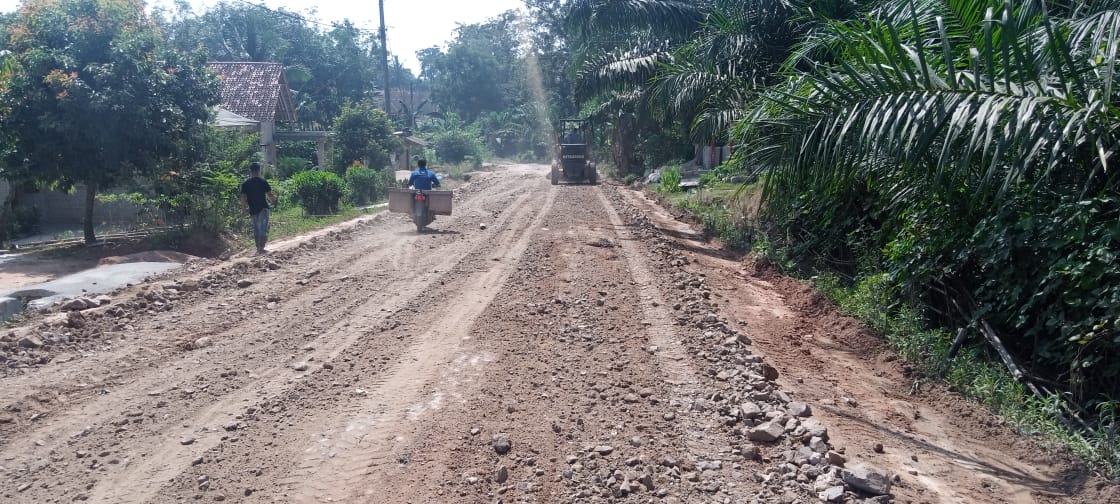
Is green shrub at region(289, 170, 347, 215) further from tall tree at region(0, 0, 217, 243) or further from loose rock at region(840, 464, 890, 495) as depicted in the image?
loose rock at region(840, 464, 890, 495)

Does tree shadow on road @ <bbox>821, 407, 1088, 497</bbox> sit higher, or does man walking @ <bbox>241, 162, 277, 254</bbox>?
man walking @ <bbox>241, 162, 277, 254</bbox>

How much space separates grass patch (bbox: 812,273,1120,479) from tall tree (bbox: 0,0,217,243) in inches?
441

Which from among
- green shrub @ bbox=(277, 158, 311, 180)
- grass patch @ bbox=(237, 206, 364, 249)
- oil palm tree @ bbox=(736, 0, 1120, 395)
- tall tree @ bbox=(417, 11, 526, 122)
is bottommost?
grass patch @ bbox=(237, 206, 364, 249)

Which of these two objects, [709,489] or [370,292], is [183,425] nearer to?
[709,489]

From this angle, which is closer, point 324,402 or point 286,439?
point 286,439

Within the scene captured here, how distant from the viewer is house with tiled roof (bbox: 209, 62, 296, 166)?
29.8m

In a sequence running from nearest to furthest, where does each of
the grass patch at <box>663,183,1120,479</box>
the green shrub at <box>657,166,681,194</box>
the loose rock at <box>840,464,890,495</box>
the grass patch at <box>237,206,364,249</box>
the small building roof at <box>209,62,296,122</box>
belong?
the loose rock at <box>840,464,890,495</box>
the grass patch at <box>663,183,1120,479</box>
the grass patch at <box>237,206,364,249</box>
the green shrub at <box>657,166,681,194</box>
the small building roof at <box>209,62,296,122</box>

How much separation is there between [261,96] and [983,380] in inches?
1177

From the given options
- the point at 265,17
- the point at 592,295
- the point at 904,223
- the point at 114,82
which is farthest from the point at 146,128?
the point at 265,17

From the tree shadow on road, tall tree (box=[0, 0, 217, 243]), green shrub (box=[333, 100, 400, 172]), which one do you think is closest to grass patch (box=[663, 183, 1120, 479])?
the tree shadow on road

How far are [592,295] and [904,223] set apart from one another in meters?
3.41

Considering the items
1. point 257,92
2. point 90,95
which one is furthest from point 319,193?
point 257,92

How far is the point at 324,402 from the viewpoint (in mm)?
5617

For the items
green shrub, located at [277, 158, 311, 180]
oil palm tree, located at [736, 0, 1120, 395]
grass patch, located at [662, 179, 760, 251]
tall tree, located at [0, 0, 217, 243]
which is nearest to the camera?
oil palm tree, located at [736, 0, 1120, 395]
